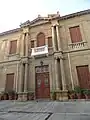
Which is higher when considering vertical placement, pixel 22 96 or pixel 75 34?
pixel 75 34

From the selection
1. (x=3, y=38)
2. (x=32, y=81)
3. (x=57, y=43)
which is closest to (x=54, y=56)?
(x=57, y=43)

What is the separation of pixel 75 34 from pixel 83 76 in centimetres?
→ 460

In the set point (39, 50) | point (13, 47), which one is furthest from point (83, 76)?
point (13, 47)

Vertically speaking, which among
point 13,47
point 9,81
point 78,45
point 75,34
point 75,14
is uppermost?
point 75,14

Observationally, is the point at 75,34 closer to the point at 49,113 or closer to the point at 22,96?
the point at 22,96

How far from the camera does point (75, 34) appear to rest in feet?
38.0

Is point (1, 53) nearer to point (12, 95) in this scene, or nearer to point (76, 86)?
point (12, 95)

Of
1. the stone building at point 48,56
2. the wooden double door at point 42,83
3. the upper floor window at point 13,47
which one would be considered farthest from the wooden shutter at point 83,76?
the upper floor window at point 13,47

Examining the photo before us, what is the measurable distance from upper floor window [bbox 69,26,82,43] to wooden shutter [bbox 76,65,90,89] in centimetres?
301

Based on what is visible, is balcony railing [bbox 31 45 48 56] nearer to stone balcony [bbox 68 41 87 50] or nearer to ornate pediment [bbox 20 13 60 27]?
stone balcony [bbox 68 41 87 50]

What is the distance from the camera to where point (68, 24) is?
12188 millimetres

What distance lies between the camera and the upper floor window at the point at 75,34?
11266 mm

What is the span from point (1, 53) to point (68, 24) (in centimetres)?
886

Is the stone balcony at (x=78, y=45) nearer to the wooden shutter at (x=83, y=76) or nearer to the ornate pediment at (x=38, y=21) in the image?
the wooden shutter at (x=83, y=76)
